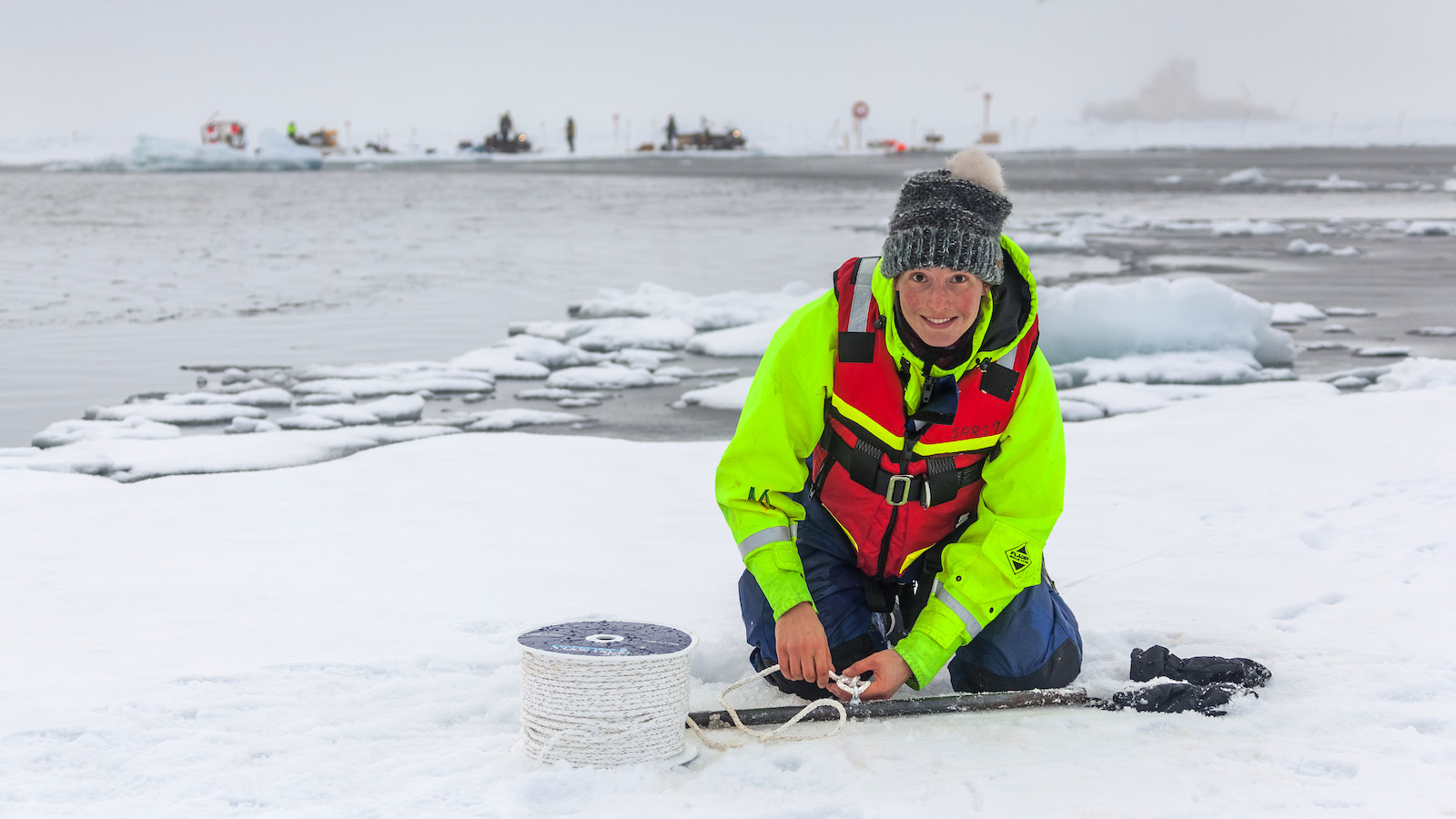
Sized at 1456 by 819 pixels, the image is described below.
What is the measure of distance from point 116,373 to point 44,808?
20.9 feet

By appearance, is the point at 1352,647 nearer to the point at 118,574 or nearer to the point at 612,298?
the point at 118,574

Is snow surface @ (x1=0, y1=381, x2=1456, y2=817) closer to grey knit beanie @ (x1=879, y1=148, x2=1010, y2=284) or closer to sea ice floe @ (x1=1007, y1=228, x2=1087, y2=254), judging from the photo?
grey knit beanie @ (x1=879, y1=148, x2=1010, y2=284)

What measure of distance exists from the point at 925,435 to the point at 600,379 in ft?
17.6

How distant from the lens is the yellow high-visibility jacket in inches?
92.5

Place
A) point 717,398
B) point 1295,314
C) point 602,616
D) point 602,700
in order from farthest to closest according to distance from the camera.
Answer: point 1295,314 → point 717,398 → point 602,616 → point 602,700

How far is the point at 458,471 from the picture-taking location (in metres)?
4.68

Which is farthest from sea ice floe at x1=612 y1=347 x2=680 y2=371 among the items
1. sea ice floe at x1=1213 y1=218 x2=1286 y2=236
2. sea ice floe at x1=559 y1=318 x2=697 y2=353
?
sea ice floe at x1=1213 y1=218 x2=1286 y2=236

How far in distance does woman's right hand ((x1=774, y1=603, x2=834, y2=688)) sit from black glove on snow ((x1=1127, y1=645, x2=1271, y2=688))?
0.77 meters

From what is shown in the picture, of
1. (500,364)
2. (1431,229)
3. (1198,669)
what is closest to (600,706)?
(1198,669)

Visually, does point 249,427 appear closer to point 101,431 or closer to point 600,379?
point 101,431

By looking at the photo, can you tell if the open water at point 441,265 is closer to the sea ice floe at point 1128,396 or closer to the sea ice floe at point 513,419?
the sea ice floe at point 513,419

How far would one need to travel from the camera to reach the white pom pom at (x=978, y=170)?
2270 mm

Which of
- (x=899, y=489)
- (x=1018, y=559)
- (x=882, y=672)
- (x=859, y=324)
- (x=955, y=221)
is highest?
(x=955, y=221)

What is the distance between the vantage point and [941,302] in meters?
2.21
